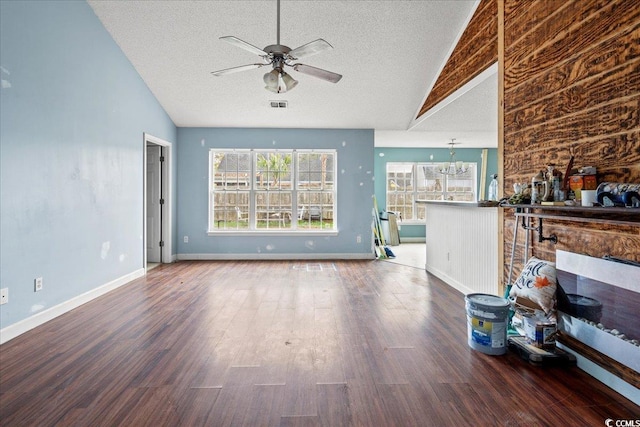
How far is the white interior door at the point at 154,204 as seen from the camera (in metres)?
6.34

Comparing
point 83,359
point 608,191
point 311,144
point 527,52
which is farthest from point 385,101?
point 83,359

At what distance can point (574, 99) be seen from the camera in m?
2.52

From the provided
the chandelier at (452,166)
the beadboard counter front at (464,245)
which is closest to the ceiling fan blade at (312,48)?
the beadboard counter front at (464,245)

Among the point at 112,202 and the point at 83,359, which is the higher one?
the point at 112,202

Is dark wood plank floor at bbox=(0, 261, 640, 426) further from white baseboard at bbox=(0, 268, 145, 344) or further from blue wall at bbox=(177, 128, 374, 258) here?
blue wall at bbox=(177, 128, 374, 258)

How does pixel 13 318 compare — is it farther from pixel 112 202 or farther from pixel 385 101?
pixel 385 101

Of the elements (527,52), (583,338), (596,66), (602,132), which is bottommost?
(583,338)

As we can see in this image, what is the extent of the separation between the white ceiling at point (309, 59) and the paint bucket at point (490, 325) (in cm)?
265

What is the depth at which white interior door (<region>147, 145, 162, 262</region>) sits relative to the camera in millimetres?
6340

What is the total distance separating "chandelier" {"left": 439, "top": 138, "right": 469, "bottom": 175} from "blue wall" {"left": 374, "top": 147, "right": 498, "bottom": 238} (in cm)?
11

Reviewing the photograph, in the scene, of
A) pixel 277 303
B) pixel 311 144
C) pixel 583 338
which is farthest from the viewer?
pixel 311 144

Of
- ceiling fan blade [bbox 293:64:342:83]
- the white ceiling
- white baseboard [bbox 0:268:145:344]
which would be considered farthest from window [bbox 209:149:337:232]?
ceiling fan blade [bbox 293:64:342:83]

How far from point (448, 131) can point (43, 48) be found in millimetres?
6283

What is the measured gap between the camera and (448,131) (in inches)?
275
